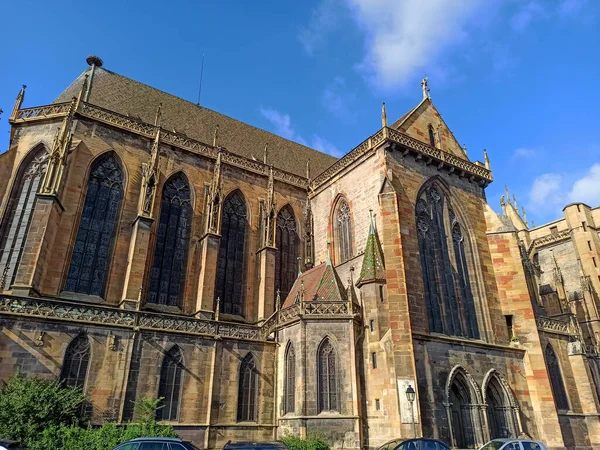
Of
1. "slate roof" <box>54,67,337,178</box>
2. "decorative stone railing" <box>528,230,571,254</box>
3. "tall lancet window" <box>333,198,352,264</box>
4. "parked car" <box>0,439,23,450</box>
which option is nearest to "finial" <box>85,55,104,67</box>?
"slate roof" <box>54,67,337,178</box>

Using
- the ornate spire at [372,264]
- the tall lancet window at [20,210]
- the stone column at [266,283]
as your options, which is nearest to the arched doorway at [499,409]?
the ornate spire at [372,264]

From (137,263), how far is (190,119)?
11959 mm

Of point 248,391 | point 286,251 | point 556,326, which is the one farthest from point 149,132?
point 556,326

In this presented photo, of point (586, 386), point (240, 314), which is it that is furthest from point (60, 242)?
point (586, 386)

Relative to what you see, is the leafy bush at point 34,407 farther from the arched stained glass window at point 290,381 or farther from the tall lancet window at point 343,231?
the tall lancet window at point 343,231

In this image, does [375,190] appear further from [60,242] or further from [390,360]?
[60,242]

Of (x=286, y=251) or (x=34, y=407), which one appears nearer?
(x=34, y=407)

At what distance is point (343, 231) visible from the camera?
76.5ft

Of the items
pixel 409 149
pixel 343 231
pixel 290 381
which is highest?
pixel 409 149

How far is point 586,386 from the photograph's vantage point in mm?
Result: 22281

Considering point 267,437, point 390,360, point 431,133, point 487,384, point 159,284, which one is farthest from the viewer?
point 431,133

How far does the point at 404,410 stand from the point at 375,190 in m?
9.99

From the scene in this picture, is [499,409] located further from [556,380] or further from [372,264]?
[372,264]

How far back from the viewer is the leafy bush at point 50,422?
1261 centimetres
